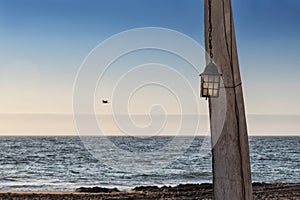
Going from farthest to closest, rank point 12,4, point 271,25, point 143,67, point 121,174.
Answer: point 121,174
point 12,4
point 271,25
point 143,67

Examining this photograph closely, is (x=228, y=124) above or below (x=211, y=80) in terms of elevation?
below

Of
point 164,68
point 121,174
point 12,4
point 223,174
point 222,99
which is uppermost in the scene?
point 12,4

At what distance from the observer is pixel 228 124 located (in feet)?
6.40

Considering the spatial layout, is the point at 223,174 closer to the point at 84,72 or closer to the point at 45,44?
the point at 84,72

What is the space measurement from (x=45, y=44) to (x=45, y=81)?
6.74 ft

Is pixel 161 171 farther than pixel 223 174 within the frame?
Yes

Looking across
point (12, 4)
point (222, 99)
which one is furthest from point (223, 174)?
point (12, 4)

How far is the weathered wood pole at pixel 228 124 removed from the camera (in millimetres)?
1916

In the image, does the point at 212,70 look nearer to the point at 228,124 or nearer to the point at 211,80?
the point at 211,80

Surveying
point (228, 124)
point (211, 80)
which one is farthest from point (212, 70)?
point (228, 124)

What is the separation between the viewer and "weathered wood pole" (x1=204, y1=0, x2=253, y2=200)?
192cm

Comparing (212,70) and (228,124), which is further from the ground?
(212,70)

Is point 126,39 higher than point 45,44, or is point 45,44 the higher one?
point 45,44

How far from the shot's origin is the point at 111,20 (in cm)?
970
